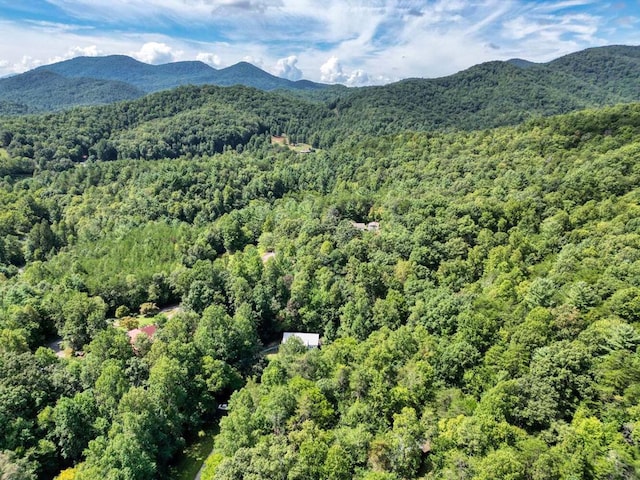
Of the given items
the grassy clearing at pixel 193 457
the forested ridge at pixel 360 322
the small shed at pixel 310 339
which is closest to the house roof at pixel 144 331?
the forested ridge at pixel 360 322

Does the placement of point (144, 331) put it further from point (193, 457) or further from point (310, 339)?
point (310, 339)

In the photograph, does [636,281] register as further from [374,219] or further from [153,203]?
[153,203]

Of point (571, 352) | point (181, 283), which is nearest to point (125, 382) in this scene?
point (181, 283)

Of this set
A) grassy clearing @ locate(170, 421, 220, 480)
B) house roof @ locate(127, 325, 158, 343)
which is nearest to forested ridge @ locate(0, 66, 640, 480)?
grassy clearing @ locate(170, 421, 220, 480)

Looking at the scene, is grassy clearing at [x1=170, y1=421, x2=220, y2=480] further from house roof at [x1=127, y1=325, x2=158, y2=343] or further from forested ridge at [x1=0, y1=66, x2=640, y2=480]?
house roof at [x1=127, y1=325, x2=158, y2=343]

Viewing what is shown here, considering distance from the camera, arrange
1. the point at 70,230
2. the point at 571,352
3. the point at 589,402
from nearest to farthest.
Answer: the point at 589,402
the point at 571,352
the point at 70,230
